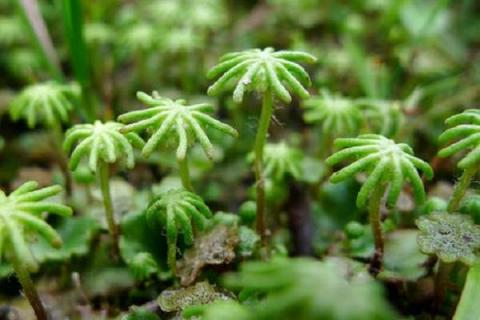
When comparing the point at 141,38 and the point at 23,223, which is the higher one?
the point at 141,38

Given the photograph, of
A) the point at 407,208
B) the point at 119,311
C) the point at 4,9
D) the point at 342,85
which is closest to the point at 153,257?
the point at 119,311

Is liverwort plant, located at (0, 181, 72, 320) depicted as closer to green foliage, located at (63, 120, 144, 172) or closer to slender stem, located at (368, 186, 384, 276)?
green foliage, located at (63, 120, 144, 172)

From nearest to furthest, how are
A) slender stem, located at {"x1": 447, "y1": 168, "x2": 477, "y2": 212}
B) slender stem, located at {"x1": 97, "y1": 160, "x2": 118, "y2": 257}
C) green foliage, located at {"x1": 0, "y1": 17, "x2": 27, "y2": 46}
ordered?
slender stem, located at {"x1": 447, "y1": 168, "x2": 477, "y2": 212}, slender stem, located at {"x1": 97, "y1": 160, "x2": 118, "y2": 257}, green foliage, located at {"x1": 0, "y1": 17, "x2": 27, "y2": 46}

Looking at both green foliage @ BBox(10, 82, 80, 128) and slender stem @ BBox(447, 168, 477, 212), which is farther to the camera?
green foliage @ BBox(10, 82, 80, 128)

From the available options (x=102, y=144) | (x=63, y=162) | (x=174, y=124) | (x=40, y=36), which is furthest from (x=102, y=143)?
Result: (x=40, y=36)

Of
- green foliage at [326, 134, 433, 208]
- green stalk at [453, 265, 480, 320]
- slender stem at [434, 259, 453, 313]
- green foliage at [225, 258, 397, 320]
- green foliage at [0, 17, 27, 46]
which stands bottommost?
slender stem at [434, 259, 453, 313]

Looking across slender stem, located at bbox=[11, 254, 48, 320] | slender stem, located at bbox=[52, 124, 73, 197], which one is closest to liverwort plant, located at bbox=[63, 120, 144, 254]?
slender stem, located at bbox=[11, 254, 48, 320]

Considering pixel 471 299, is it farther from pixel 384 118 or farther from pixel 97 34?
pixel 97 34

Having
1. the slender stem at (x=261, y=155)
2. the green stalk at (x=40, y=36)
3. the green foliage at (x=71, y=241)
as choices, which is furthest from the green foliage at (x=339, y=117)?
the green stalk at (x=40, y=36)
